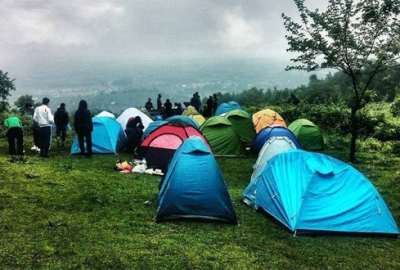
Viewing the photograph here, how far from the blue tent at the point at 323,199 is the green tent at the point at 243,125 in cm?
950

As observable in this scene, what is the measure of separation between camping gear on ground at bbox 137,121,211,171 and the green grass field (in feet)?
8.06

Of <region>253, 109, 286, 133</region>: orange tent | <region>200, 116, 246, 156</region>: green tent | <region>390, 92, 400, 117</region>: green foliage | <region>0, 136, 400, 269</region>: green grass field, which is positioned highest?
<region>390, 92, 400, 117</region>: green foliage

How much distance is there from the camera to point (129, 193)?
9086 millimetres

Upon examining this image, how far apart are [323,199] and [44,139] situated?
9.39m

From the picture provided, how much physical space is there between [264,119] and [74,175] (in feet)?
37.8

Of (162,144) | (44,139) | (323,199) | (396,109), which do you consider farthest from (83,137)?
(396,109)

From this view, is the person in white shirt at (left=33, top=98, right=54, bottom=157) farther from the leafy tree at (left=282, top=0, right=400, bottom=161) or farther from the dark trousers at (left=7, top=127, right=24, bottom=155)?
the leafy tree at (left=282, top=0, right=400, bottom=161)

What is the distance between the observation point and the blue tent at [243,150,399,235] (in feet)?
24.3

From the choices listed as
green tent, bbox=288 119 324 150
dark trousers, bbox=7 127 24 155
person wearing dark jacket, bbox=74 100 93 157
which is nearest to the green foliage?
green tent, bbox=288 119 324 150

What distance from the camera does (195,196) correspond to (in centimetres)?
760

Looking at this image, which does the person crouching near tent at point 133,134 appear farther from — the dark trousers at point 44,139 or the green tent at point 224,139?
the dark trousers at point 44,139

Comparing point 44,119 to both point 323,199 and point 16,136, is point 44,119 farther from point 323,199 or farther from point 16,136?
point 323,199

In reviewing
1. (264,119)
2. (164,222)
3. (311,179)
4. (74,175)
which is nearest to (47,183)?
(74,175)

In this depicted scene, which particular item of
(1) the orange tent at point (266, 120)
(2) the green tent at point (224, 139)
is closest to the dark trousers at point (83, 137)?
(2) the green tent at point (224, 139)
